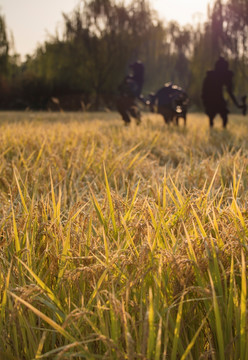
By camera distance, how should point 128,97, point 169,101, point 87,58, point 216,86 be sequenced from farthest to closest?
1. point 87,58
2. point 128,97
3. point 169,101
4. point 216,86

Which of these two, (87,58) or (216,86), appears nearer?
(216,86)

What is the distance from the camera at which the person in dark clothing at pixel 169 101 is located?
8.05 m

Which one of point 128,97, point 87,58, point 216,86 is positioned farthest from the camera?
point 87,58

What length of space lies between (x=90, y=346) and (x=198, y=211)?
0.76 meters

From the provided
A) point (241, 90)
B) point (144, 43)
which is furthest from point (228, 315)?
point (144, 43)

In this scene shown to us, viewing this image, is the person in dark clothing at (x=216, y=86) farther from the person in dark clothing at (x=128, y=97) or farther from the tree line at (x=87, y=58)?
the tree line at (x=87, y=58)

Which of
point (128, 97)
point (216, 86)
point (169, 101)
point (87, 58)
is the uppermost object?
point (87, 58)

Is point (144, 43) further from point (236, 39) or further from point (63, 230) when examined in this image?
point (63, 230)

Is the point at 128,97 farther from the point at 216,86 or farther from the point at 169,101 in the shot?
the point at 216,86

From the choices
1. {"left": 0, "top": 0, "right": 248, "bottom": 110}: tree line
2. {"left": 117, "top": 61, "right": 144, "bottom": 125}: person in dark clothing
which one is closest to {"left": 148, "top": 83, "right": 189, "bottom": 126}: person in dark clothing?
{"left": 117, "top": 61, "right": 144, "bottom": 125}: person in dark clothing

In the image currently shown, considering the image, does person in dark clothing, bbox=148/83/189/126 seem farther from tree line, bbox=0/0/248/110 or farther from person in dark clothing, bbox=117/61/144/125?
tree line, bbox=0/0/248/110

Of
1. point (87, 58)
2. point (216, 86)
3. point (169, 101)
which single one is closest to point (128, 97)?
point (169, 101)

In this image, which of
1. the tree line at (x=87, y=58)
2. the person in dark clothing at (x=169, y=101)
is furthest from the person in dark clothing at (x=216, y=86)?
the tree line at (x=87, y=58)

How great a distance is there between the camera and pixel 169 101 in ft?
26.8
